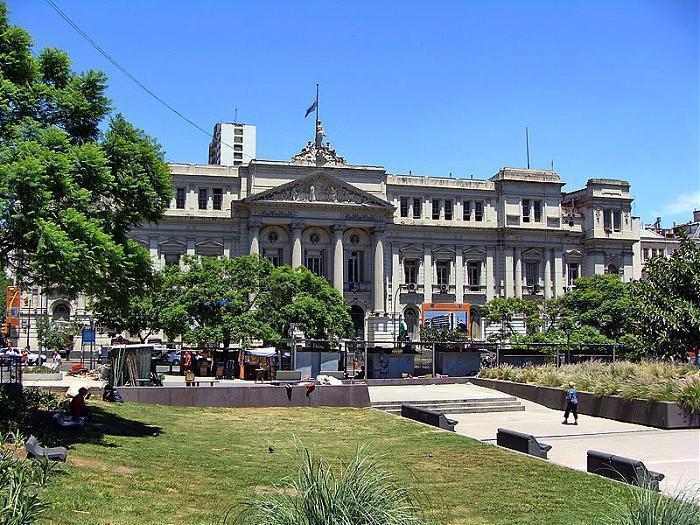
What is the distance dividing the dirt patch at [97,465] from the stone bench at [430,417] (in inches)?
454

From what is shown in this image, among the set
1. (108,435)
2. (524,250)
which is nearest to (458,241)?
(524,250)

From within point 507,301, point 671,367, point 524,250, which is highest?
point 524,250

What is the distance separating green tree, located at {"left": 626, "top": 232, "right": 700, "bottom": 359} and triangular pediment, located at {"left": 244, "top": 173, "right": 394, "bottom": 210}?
41.5m

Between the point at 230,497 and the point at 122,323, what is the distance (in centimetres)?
4715

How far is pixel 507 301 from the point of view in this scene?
69875 mm

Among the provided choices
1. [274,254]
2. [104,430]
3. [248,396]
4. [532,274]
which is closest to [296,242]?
[274,254]

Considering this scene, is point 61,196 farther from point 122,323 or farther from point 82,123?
point 122,323

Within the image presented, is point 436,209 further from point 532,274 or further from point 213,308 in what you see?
point 213,308

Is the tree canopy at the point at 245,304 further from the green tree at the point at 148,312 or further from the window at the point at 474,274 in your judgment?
the window at the point at 474,274

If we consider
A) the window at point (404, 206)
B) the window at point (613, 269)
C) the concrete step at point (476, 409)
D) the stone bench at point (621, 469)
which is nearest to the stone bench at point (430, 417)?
the concrete step at point (476, 409)

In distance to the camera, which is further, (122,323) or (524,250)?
(524,250)

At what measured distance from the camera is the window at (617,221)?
83.8m

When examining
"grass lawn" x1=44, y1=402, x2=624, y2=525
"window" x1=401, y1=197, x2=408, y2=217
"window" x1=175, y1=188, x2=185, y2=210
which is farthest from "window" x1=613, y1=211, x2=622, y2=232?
"grass lawn" x1=44, y1=402, x2=624, y2=525

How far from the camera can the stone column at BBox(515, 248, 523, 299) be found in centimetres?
8012
